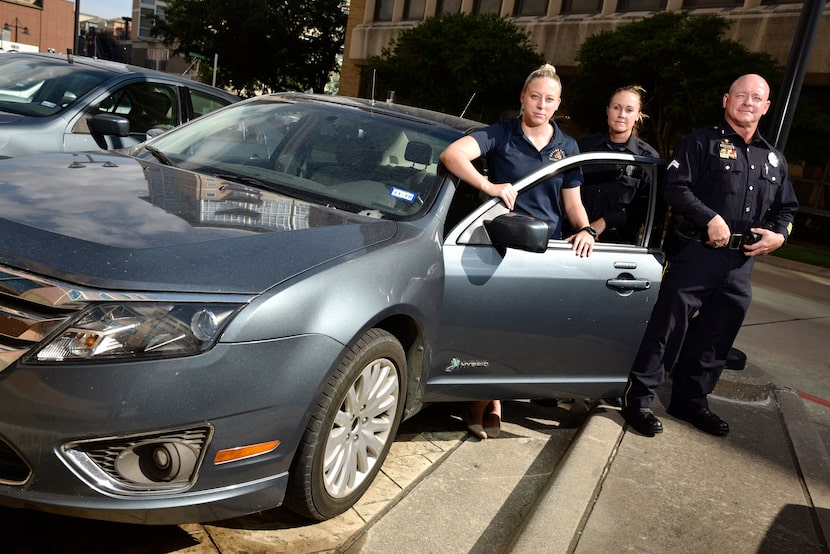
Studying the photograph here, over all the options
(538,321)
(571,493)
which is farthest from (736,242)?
(571,493)

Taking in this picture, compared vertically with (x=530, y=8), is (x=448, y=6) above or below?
below

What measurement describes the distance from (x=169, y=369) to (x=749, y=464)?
3.11 meters

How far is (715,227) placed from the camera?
4.26 meters

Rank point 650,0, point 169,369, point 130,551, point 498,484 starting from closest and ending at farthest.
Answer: point 169,369
point 130,551
point 498,484
point 650,0

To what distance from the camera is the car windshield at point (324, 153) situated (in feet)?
11.7

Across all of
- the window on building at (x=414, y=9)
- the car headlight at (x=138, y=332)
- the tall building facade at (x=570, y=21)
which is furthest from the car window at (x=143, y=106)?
the window on building at (x=414, y=9)

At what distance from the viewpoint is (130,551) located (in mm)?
2697

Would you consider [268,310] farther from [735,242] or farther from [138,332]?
[735,242]

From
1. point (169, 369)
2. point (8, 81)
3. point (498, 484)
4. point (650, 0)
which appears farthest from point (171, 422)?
point (650, 0)

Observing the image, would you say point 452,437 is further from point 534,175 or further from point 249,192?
point 249,192

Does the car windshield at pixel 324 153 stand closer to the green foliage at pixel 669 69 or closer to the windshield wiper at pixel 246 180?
the windshield wiper at pixel 246 180

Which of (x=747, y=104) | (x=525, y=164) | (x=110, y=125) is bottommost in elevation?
(x=110, y=125)

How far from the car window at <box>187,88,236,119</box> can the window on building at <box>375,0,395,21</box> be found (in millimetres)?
34299

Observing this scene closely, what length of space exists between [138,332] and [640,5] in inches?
1179
